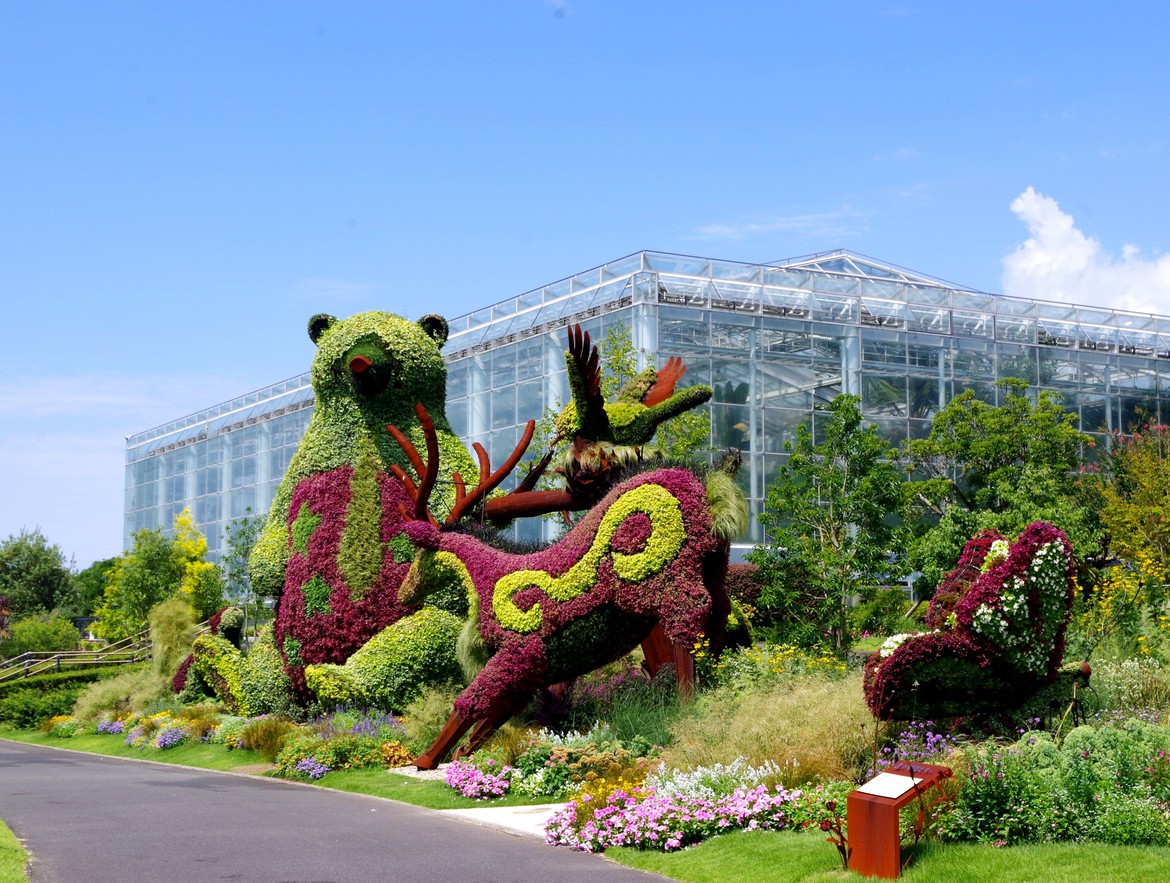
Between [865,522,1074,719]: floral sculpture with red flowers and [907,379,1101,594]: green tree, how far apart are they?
13456mm

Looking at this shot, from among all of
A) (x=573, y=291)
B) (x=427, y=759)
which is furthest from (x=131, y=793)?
(x=573, y=291)

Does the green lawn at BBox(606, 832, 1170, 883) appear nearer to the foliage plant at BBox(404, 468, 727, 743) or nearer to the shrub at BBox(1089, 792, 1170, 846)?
the shrub at BBox(1089, 792, 1170, 846)

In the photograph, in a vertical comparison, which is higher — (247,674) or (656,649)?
(656,649)

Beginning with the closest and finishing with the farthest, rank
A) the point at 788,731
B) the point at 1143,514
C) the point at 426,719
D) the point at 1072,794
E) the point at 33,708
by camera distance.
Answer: the point at 1072,794, the point at 788,731, the point at 426,719, the point at 1143,514, the point at 33,708

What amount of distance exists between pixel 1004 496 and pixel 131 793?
17.8 metres

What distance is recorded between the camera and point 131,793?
13.0m

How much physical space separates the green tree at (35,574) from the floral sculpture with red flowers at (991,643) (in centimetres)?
5602

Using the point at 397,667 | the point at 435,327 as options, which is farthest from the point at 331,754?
the point at 435,327

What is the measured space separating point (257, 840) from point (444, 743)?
3.76 metres

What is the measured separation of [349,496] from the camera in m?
16.9

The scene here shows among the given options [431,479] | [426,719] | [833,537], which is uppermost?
[431,479]

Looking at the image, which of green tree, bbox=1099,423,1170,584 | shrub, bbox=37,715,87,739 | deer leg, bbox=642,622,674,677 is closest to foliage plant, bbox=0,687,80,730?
shrub, bbox=37,715,87,739

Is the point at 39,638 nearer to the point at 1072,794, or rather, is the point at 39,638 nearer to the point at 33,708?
the point at 33,708

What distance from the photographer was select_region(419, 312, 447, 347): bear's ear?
18266 mm
